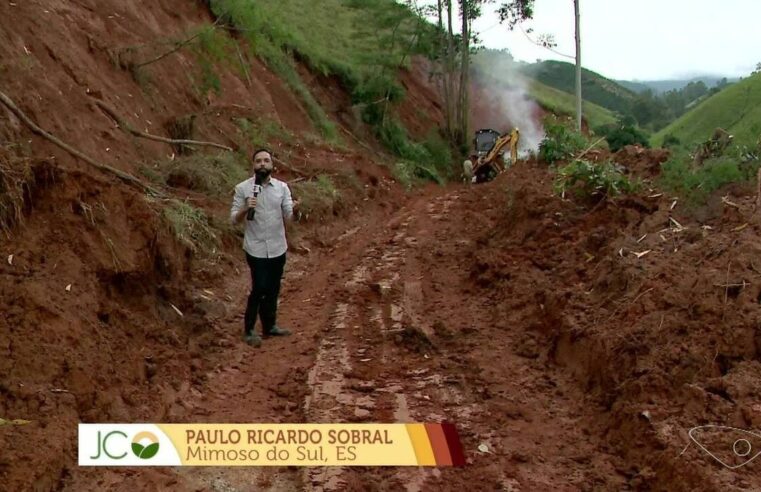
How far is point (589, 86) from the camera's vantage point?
78.8 meters

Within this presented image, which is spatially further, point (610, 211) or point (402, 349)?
point (610, 211)

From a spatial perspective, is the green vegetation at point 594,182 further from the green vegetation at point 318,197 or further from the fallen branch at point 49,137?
the fallen branch at point 49,137

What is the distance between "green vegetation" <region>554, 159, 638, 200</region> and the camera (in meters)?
8.88

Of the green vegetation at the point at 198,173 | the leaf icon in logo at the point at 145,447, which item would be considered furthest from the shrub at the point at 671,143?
the leaf icon in logo at the point at 145,447

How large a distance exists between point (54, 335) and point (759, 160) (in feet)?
21.7

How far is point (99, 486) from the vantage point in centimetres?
388

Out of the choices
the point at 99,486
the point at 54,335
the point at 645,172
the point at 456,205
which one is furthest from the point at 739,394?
the point at 456,205

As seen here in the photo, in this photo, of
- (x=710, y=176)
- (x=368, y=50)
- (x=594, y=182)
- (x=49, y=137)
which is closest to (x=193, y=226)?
(x=49, y=137)

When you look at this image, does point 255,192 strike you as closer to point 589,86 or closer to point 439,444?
point 439,444

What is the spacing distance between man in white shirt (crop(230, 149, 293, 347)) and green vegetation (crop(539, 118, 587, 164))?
8808mm

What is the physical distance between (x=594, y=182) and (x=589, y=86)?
73.9 m

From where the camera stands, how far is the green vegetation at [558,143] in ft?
47.6

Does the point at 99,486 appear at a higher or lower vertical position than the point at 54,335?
lower

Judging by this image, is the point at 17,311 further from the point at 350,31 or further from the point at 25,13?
the point at 350,31
